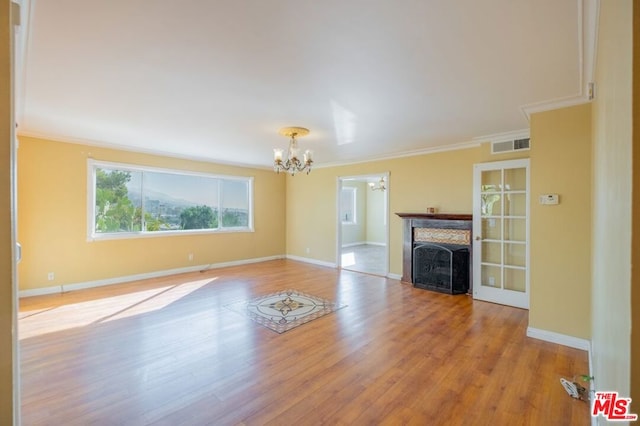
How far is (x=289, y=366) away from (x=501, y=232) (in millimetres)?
3580

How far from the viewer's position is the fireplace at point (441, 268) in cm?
481

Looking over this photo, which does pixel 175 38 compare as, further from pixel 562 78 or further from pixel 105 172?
pixel 105 172

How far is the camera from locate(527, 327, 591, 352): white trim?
9.53 ft

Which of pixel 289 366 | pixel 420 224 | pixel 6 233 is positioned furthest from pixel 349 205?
pixel 6 233

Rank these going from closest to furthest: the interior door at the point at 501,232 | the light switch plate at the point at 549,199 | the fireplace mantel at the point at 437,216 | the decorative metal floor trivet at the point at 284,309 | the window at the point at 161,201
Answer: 1. the light switch plate at the point at 549,199
2. the decorative metal floor trivet at the point at 284,309
3. the interior door at the point at 501,232
4. the fireplace mantel at the point at 437,216
5. the window at the point at 161,201

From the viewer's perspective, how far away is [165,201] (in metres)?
6.07

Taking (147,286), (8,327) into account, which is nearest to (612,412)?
(8,327)

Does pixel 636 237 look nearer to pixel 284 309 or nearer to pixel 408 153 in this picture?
pixel 284 309

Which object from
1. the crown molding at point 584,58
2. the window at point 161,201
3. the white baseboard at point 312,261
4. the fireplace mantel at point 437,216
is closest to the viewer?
the crown molding at point 584,58

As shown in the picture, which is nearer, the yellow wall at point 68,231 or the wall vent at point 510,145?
the wall vent at point 510,145

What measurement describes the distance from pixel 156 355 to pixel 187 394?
0.79m

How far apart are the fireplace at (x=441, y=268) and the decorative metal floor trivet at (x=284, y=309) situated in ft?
6.12

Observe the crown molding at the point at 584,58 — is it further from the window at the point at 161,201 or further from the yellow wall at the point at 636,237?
the window at the point at 161,201

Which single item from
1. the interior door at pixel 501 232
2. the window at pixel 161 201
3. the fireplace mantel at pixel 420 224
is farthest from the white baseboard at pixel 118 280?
the interior door at pixel 501 232
